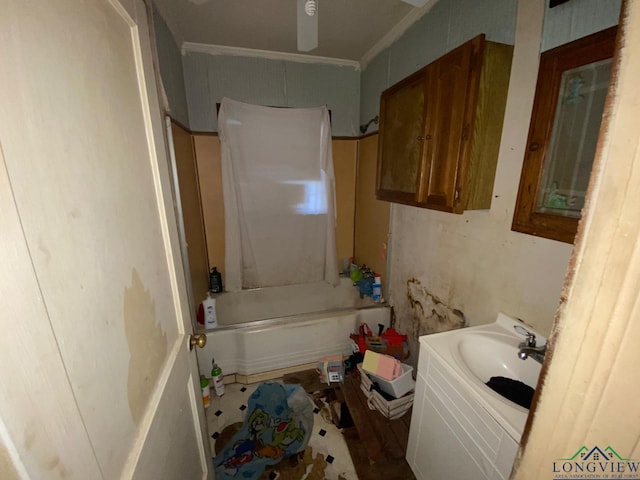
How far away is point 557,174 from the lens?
2.95 ft

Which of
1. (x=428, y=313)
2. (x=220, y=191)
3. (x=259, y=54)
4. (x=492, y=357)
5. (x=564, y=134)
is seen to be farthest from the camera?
(x=220, y=191)

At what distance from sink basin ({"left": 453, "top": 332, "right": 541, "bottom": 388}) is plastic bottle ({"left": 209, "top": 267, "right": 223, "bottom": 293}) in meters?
1.97

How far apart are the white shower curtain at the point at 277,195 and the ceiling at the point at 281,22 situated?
436 mm

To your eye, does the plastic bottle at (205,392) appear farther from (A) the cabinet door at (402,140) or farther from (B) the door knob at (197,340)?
(A) the cabinet door at (402,140)

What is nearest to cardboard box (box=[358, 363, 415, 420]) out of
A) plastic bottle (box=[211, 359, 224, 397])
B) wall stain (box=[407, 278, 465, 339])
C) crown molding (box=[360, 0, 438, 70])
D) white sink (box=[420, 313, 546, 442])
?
wall stain (box=[407, 278, 465, 339])

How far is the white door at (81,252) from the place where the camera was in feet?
0.98

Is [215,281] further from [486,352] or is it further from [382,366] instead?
[486,352]

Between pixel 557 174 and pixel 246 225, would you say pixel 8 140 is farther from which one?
pixel 246 225

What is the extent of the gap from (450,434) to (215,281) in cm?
203

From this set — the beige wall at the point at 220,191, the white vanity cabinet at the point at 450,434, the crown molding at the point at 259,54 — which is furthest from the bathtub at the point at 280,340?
the crown molding at the point at 259,54

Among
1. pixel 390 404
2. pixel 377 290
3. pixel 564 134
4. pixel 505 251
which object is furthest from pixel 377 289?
pixel 564 134

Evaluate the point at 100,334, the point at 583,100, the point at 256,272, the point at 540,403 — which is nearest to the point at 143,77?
the point at 100,334

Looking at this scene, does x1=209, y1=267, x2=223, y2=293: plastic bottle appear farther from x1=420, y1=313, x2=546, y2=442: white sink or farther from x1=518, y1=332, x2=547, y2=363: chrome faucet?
x1=518, y1=332, x2=547, y2=363: chrome faucet

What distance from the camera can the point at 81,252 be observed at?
0.42 meters
